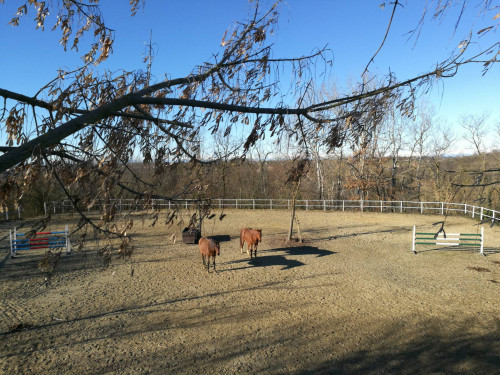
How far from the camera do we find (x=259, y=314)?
6812 mm

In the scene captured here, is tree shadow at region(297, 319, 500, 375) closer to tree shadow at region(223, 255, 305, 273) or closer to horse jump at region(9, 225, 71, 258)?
horse jump at region(9, 225, 71, 258)

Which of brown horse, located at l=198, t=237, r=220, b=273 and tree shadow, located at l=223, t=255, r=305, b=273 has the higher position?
brown horse, located at l=198, t=237, r=220, b=273

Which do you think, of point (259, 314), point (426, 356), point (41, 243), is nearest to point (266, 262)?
point (259, 314)

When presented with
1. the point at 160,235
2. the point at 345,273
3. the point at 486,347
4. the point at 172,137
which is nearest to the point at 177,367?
the point at 172,137

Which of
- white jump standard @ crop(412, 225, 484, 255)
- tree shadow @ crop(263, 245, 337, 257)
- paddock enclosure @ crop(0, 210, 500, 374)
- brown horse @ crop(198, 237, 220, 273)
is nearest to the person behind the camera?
paddock enclosure @ crop(0, 210, 500, 374)

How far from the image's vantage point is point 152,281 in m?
8.99

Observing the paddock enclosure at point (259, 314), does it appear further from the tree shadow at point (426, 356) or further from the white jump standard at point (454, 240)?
the white jump standard at point (454, 240)

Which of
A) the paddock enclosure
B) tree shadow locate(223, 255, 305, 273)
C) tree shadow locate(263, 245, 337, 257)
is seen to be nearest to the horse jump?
the paddock enclosure

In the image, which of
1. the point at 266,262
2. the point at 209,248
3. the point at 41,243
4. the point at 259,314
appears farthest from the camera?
the point at 266,262

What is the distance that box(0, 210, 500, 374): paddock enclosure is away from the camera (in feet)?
16.9

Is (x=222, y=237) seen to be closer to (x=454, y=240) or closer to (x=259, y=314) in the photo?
(x=259, y=314)

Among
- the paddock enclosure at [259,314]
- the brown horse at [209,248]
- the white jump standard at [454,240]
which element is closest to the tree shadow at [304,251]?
the paddock enclosure at [259,314]

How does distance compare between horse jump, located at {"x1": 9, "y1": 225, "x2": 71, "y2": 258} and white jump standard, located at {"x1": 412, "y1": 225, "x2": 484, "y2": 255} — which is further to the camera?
white jump standard, located at {"x1": 412, "y1": 225, "x2": 484, "y2": 255}

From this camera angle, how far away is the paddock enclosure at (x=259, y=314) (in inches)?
203
